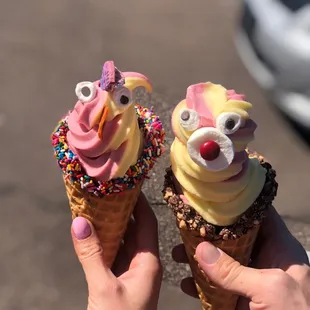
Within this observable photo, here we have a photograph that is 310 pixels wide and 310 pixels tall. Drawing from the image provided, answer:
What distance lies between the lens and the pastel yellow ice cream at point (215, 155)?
2373 mm

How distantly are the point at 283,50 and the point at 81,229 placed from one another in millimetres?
2558

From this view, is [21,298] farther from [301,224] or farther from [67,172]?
[301,224]

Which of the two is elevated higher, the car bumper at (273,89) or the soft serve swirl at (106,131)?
the soft serve swirl at (106,131)

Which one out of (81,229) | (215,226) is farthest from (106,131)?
(215,226)

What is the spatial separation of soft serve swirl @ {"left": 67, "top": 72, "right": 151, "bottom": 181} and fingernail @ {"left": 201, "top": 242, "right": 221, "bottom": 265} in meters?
0.49

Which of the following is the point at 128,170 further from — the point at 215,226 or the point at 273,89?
the point at 273,89

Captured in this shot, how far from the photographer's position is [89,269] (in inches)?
105

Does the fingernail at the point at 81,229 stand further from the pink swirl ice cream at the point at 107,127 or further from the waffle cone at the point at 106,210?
the pink swirl ice cream at the point at 107,127

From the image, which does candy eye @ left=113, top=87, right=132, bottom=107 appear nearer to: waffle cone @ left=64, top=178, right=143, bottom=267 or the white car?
waffle cone @ left=64, top=178, right=143, bottom=267

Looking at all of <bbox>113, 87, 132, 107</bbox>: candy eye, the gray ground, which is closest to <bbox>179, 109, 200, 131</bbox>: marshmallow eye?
<bbox>113, 87, 132, 107</bbox>: candy eye

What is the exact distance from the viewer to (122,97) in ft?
8.18

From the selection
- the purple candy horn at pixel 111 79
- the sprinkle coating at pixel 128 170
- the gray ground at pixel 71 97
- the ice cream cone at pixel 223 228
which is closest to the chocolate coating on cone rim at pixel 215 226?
the ice cream cone at pixel 223 228

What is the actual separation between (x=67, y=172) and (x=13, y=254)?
1730mm

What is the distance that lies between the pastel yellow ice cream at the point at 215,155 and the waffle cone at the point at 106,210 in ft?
1.07
